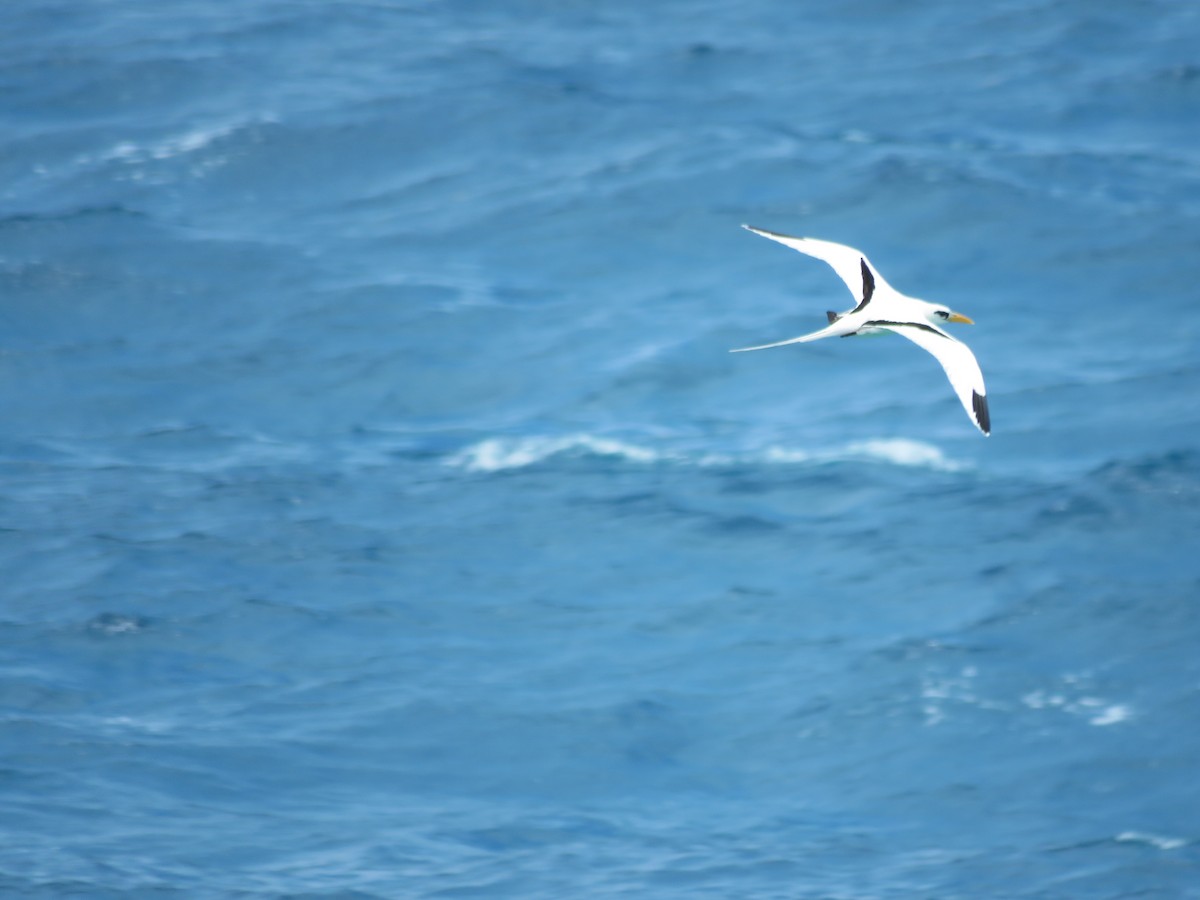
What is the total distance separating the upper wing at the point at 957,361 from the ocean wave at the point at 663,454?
25.3 feet

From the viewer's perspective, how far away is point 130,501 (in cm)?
2423

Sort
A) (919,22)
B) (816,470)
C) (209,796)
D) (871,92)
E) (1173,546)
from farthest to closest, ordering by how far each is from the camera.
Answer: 1. (919,22)
2. (871,92)
3. (816,470)
4. (1173,546)
5. (209,796)

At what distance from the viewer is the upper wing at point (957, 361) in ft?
51.9

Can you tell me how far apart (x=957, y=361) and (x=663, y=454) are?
349 inches

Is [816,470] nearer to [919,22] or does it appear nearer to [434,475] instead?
[434,475]

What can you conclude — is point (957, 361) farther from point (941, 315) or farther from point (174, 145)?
point (174, 145)

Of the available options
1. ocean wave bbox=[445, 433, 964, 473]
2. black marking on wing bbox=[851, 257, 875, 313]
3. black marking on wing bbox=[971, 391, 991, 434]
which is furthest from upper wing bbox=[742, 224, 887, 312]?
ocean wave bbox=[445, 433, 964, 473]

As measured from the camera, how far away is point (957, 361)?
16.2m

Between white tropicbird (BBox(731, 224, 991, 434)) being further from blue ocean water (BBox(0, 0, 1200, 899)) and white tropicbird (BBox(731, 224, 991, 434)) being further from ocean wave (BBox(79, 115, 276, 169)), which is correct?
ocean wave (BBox(79, 115, 276, 169))

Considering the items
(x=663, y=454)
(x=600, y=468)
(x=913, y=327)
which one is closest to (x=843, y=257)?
(x=913, y=327)

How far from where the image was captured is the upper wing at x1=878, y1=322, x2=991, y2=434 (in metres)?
15.8

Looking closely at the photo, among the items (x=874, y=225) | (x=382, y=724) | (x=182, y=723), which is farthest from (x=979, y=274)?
(x=182, y=723)

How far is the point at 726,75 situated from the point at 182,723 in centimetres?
1878

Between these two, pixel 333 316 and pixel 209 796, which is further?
pixel 333 316
